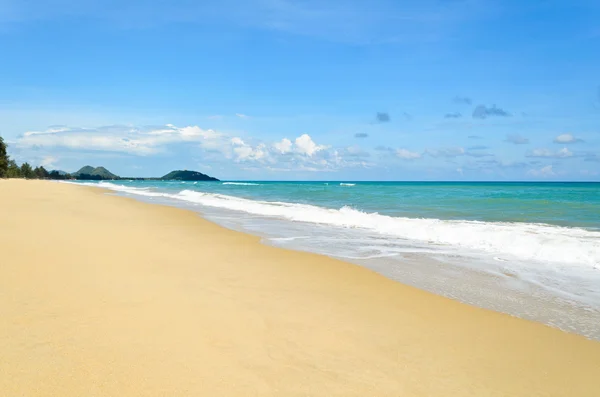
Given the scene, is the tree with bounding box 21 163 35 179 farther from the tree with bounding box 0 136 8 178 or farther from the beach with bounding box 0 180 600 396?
the beach with bounding box 0 180 600 396

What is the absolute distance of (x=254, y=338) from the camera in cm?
427

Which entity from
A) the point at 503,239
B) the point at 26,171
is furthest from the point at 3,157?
the point at 503,239

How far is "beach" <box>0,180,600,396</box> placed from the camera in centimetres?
336

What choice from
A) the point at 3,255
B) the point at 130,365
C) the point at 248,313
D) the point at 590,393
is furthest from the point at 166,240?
the point at 590,393

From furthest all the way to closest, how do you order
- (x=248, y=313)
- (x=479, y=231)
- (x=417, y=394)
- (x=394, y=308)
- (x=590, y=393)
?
(x=479, y=231), (x=394, y=308), (x=248, y=313), (x=590, y=393), (x=417, y=394)

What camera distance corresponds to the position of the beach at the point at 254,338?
3357mm

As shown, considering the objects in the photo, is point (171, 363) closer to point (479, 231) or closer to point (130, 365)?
point (130, 365)

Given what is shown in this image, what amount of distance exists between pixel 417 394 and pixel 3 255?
7497mm

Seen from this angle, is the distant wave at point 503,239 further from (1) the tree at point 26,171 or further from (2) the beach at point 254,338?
(1) the tree at point 26,171

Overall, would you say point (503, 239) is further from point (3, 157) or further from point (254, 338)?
point (3, 157)

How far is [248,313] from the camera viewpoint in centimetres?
505

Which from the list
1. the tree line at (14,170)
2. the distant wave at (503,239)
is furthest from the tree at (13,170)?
the distant wave at (503,239)

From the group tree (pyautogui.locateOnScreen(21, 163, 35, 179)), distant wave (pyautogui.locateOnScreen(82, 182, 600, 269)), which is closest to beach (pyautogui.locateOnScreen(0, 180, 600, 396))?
distant wave (pyautogui.locateOnScreen(82, 182, 600, 269))

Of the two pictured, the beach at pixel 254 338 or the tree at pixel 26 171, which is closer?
the beach at pixel 254 338
